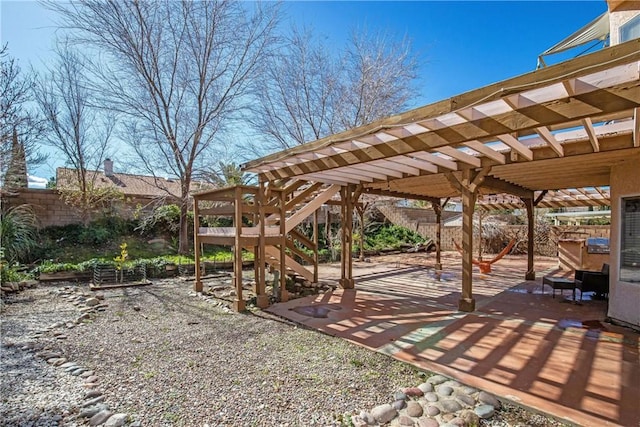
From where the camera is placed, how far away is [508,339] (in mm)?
3887

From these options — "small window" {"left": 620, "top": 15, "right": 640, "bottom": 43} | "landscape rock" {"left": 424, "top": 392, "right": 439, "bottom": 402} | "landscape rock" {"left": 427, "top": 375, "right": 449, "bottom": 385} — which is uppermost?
"small window" {"left": 620, "top": 15, "right": 640, "bottom": 43}

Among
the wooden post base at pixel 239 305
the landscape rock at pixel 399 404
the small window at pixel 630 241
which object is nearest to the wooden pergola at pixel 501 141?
the small window at pixel 630 241

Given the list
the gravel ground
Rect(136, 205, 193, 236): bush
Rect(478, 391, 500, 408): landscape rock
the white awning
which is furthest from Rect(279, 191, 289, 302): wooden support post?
the white awning

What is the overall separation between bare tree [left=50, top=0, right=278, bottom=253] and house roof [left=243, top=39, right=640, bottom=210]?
580 centimetres

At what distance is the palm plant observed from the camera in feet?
22.8

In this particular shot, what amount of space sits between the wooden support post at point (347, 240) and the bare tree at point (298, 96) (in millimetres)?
6122

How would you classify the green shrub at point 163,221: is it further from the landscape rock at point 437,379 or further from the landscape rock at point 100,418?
the landscape rock at point 437,379

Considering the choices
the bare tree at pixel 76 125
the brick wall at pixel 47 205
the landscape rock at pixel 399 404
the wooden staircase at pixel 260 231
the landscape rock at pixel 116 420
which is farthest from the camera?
the bare tree at pixel 76 125

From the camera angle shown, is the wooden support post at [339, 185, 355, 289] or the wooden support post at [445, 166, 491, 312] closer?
the wooden support post at [445, 166, 491, 312]

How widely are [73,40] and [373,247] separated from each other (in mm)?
12567

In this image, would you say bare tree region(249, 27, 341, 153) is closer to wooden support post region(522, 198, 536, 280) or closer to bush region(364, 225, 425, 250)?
bush region(364, 225, 425, 250)

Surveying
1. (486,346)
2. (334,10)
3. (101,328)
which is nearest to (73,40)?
(334,10)

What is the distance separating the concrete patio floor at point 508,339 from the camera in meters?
2.59

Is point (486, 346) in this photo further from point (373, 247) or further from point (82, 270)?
point (373, 247)
